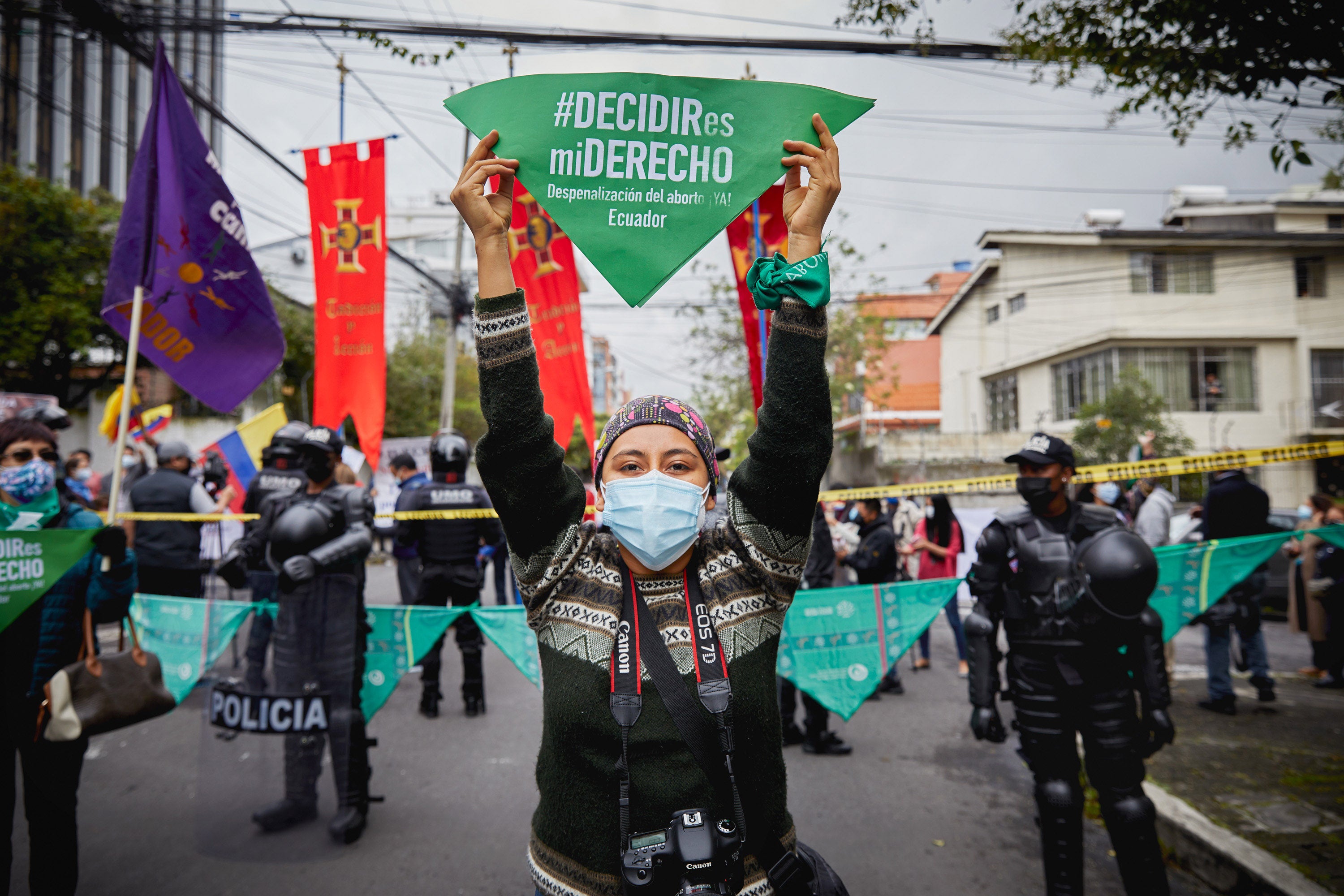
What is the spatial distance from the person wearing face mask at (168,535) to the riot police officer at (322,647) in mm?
3341

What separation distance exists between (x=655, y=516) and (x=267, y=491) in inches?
199

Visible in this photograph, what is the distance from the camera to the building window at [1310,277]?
2298 cm

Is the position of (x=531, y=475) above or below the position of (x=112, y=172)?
below

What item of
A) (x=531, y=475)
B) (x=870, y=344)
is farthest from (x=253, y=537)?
(x=870, y=344)

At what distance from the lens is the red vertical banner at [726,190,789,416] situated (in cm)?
357

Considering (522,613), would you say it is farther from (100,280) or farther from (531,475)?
(100,280)

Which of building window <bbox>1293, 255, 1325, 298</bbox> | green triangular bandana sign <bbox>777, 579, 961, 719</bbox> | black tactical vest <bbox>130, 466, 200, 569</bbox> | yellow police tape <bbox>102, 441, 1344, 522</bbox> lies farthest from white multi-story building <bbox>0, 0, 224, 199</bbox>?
building window <bbox>1293, 255, 1325, 298</bbox>

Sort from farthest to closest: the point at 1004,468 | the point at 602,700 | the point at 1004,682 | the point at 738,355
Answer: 1. the point at 738,355
2. the point at 1004,468
3. the point at 1004,682
4. the point at 602,700

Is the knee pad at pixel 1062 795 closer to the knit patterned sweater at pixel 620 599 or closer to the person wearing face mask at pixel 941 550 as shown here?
the knit patterned sweater at pixel 620 599

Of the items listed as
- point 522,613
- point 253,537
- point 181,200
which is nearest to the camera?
point 181,200

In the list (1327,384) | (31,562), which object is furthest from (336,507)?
(1327,384)

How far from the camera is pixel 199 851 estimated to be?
394 centimetres

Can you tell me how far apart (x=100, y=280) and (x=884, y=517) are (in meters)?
19.6


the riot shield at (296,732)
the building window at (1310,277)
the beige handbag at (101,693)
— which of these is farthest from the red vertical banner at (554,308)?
the building window at (1310,277)
